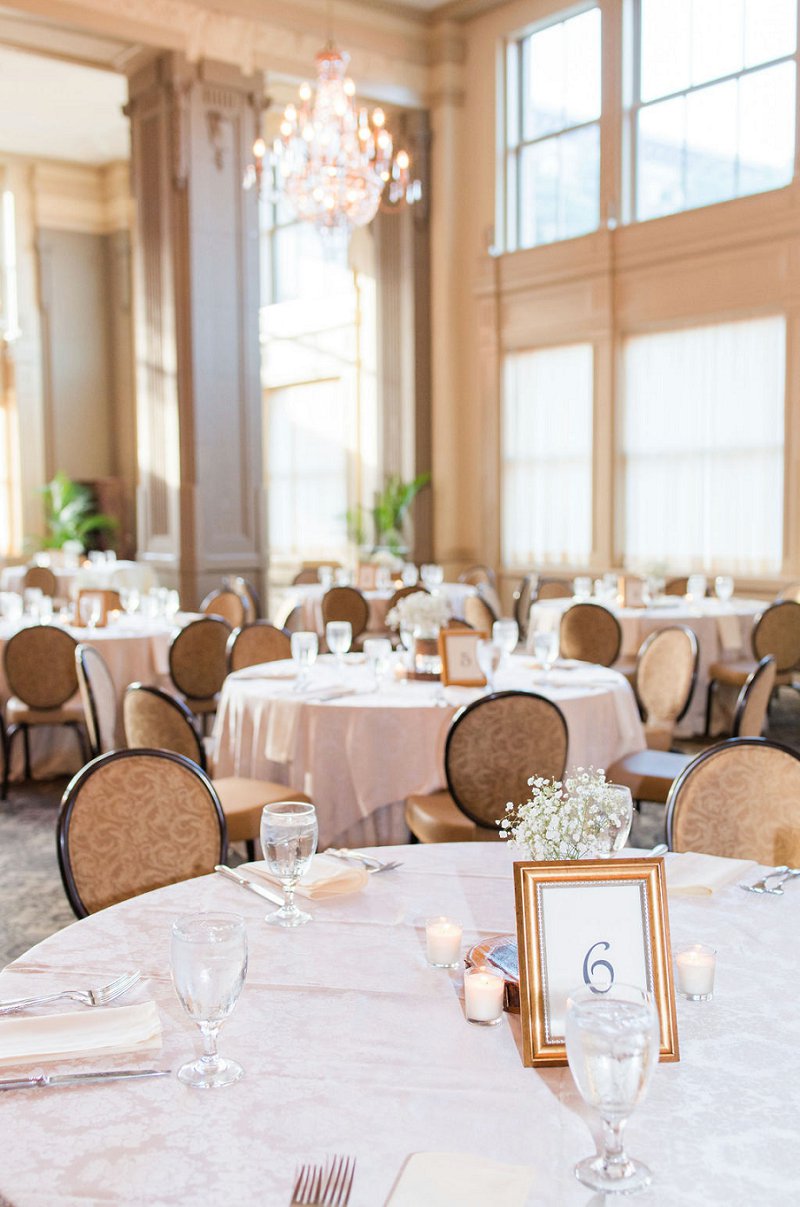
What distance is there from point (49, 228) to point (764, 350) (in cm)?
911

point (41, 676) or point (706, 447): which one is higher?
point (706, 447)

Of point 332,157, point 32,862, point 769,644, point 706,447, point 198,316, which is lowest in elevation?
point 32,862

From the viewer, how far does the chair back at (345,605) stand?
8023mm

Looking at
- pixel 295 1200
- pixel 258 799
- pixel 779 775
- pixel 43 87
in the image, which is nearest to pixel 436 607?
pixel 258 799

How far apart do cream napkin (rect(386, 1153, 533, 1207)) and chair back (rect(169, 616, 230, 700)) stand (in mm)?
4711

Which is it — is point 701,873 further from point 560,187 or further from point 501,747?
point 560,187

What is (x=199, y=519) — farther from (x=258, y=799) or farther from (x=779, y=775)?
(x=779, y=775)

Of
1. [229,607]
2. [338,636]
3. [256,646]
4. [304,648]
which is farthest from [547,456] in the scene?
[304,648]

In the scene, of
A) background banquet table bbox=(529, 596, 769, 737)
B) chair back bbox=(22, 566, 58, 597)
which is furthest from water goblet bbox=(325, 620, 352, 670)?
chair back bbox=(22, 566, 58, 597)

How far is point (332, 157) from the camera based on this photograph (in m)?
7.49

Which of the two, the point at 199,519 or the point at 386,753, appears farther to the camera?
the point at 199,519

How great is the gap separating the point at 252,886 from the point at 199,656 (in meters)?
3.97

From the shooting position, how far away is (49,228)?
14000 mm

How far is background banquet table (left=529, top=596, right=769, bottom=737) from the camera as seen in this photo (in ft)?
23.1
